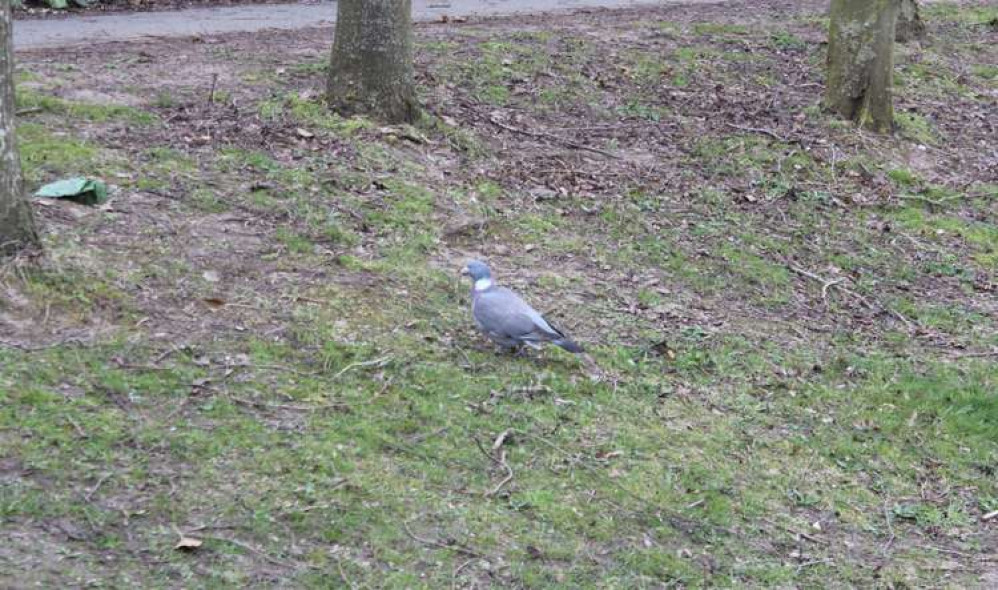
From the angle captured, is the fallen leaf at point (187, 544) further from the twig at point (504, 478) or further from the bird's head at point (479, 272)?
the bird's head at point (479, 272)

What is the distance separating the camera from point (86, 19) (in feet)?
45.2

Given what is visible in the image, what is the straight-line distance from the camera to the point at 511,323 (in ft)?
20.8

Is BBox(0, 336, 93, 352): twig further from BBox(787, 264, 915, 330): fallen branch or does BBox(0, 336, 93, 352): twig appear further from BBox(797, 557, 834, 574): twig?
BBox(787, 264, 915, 330): fallen branch

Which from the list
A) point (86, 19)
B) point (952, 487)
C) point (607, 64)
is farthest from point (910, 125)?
point (86, 19)

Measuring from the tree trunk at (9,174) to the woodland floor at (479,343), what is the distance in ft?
0.64

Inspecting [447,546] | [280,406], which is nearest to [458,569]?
[447,546]

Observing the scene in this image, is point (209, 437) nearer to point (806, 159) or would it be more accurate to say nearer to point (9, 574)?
point (9, 574)

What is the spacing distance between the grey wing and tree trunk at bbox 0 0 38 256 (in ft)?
7.98

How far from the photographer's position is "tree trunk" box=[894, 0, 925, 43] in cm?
1513

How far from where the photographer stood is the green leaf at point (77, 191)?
696cm

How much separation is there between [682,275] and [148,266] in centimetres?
377

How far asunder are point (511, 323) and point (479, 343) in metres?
0.46

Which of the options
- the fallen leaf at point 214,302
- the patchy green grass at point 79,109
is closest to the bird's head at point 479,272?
the fallen leaf at point 214,302

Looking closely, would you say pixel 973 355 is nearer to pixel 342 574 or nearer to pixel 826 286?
pixel 826 286
